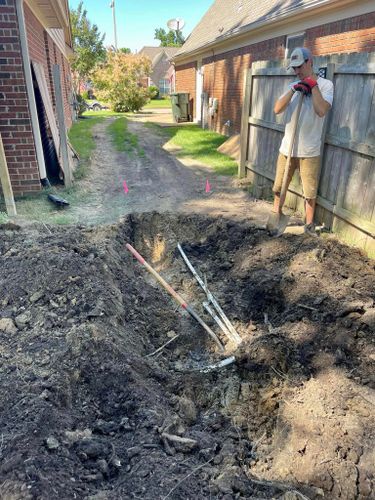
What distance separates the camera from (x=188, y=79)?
76.2ft

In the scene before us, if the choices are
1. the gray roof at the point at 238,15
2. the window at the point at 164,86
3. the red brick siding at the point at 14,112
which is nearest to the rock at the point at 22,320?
the red brick siding at the point at 14,112

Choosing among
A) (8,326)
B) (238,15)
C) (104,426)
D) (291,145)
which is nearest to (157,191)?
(291,145)

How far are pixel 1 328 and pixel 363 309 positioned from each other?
124 inches

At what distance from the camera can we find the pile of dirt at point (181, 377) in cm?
221

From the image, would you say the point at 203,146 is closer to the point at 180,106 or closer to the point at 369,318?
the point at 180,106

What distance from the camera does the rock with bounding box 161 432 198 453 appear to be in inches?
96.8

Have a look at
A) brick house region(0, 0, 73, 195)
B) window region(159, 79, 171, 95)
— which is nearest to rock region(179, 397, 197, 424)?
brick house region(0, 0, 73, 195)

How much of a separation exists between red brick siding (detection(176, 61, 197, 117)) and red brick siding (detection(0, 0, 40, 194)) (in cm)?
1667

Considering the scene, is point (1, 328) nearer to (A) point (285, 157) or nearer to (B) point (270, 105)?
(A) point (285, 157)

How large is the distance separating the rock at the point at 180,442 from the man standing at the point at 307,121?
3.51 metres

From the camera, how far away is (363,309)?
3500 mm

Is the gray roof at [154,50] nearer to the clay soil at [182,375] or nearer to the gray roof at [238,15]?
the gray roof at [238,15]

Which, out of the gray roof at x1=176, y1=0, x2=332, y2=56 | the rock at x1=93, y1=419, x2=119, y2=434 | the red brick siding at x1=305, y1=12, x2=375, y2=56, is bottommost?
the rock at x1=93, y1=419, x2=119, y2=434

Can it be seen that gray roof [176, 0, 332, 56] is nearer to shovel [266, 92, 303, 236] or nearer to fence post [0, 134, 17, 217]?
shovel [266, 92, 303, 236]
